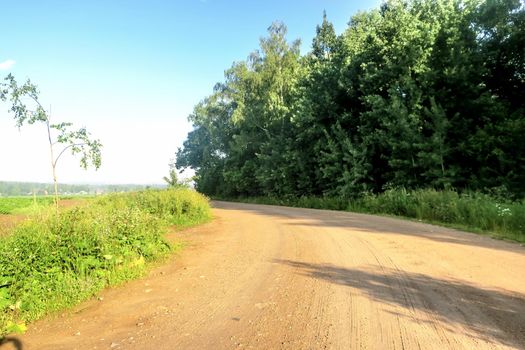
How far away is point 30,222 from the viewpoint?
7.05 m

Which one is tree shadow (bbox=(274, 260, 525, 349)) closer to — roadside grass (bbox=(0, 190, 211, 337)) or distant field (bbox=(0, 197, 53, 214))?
roadside grass (bbox=(0, 190, 211, 337))

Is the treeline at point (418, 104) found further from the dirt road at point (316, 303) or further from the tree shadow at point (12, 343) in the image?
the tree shadow at point (12, 343)

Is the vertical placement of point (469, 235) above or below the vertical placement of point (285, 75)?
below

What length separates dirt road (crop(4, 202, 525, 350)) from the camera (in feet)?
13.6

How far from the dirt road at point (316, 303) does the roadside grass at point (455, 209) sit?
2.95m

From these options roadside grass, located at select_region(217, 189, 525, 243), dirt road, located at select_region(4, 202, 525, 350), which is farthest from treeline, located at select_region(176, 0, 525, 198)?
dirt road, located at select_region(4, 202, 525, 350)

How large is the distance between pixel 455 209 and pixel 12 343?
13992 millimetres

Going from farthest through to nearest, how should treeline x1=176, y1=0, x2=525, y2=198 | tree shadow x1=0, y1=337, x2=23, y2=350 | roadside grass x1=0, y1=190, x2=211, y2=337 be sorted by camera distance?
treeline x1=176, y1=0, x2=525, y2=198, roadside grass x1=0, y1=190, x2=211, y2=337, tree shadow x1=0, y1=337, x2=23, y2=350

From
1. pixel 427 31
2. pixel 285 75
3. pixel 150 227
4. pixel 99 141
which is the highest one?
pixel 285 75

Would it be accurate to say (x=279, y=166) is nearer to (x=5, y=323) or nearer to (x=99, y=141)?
(x=99, y=141)

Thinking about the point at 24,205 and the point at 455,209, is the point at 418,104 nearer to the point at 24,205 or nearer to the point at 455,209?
the point at 455,209

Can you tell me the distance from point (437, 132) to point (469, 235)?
10.7 m

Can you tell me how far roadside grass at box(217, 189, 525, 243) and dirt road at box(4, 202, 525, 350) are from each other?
2945 millimetres

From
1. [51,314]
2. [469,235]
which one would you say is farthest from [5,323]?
[469,235]
